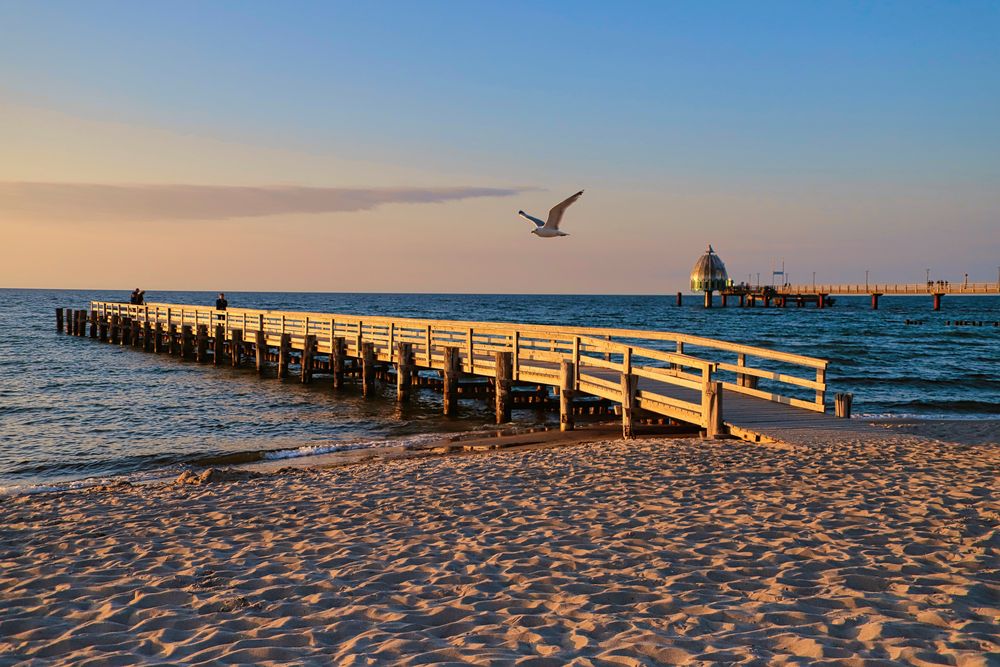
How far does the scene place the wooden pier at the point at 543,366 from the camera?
13.6 m

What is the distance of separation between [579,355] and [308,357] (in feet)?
42.4

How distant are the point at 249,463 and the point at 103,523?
5.60 m

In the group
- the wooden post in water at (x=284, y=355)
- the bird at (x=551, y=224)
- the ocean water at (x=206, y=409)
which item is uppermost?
the bird at (x=551, y=224)

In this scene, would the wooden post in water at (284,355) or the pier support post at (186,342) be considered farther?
the pier support post at (186,342)

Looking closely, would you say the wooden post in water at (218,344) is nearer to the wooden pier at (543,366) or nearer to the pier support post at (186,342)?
the wooden pier at (543,366)

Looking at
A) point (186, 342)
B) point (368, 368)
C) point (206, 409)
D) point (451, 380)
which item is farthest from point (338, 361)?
point (186, 342)

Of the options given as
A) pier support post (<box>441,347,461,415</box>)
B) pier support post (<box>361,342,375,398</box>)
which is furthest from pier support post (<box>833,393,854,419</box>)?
pier support post (<box>361,342,375,398</box>)

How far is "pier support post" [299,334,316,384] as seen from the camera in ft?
88.7

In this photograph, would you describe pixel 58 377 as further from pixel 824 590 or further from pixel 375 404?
pixel 824 590

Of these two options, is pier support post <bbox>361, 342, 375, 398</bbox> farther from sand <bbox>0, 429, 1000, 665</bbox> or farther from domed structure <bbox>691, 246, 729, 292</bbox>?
domed structure <bbox>691, 246, 729, 292</bbox>

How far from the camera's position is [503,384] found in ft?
60.4

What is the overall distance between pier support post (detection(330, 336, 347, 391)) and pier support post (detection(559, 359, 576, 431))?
36.5ft

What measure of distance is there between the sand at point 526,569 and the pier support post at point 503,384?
817cm

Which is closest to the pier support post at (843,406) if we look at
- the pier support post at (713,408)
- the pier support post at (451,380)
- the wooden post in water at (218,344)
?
the pier support post at (713,408)
